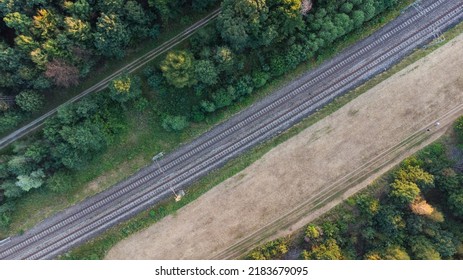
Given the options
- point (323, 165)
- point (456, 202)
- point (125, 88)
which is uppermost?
point (125, 88)

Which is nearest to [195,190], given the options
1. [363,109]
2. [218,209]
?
[218,209]

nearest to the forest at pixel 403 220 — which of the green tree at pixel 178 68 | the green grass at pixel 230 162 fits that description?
the green grass at pixel 230 162

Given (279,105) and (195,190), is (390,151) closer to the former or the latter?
(279,105)

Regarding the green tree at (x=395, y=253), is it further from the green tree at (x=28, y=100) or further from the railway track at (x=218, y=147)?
the green tree at (x=28, y=100)

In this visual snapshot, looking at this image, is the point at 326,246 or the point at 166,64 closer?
the point at 166,64

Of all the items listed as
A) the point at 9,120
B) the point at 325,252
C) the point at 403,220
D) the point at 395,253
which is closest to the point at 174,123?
the point at 9,120

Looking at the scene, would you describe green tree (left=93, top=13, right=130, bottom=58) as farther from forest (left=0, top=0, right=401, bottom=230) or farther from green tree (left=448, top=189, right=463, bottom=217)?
green tree (left=448, top=189, right=463, bottom=217)

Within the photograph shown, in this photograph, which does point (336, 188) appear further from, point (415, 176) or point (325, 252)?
point (415, 176)
